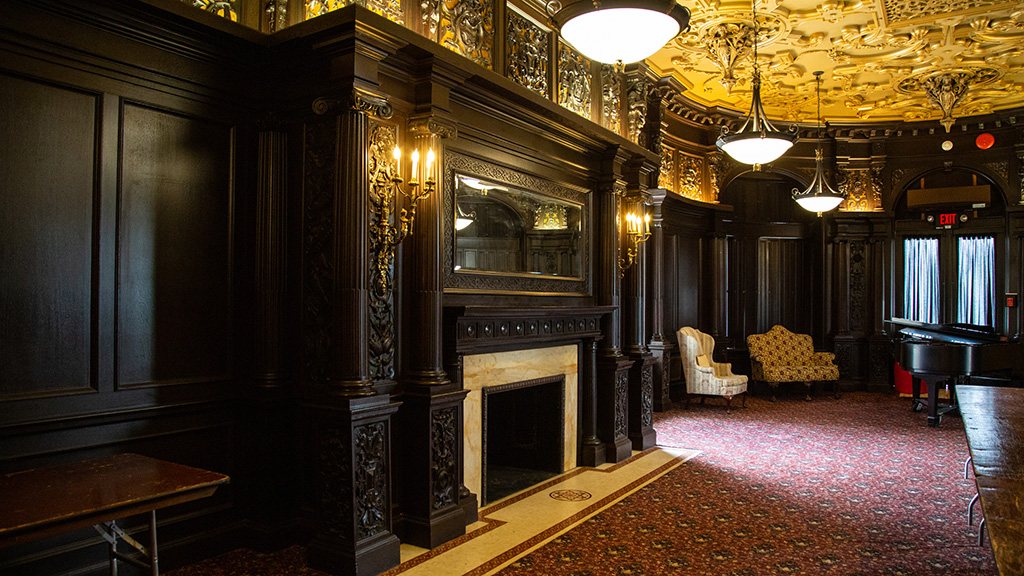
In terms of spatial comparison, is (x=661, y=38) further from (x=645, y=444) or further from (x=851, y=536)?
(x=645, y=444)

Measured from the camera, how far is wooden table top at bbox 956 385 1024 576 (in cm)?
218

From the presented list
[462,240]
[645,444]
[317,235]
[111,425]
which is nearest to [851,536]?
[645,444]

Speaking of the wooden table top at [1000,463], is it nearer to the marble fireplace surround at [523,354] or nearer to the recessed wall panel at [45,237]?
the marble fireplace surround at [523,354]

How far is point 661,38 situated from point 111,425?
346 centimetres

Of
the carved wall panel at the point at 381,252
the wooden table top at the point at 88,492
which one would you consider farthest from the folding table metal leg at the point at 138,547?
the carved wall panel at the point at 381,252

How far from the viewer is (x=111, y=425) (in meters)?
3.61

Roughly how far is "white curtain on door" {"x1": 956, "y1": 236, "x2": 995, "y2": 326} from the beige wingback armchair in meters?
4.62

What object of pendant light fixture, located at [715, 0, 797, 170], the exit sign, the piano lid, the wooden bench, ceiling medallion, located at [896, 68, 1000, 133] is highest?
ceiling medallion, located at [896, 68, 1000, 133]

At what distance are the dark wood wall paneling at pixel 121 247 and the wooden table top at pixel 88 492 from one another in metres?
0.36

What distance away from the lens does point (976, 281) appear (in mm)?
11359

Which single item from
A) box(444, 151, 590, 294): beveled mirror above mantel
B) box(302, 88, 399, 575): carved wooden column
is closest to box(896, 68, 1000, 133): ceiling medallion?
box(444, 151, 590, 294): beveled mirror above mantel

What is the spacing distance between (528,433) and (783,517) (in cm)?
226

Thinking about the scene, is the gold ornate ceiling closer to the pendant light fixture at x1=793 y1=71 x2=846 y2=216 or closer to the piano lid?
the pendant light fixture at x1=793 y1=71 x2=846 y2=216

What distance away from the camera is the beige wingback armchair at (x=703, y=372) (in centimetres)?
945
